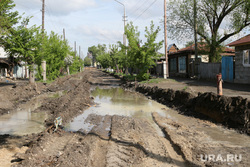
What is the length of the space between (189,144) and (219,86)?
4.40 meters

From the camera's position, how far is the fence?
66.6 ft

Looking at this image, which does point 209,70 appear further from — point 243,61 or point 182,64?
point 182,64

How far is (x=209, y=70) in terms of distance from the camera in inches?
838

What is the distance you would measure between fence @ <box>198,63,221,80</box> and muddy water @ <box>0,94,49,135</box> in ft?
49.8

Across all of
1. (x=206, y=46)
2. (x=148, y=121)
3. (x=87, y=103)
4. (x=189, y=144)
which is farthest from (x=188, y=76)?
(x=189, y=144)

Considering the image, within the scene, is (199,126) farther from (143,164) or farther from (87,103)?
(87,103)

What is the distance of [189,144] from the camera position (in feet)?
20.0

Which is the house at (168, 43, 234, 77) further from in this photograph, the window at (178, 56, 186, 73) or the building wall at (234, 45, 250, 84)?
the building wall at (234, 45, 250, 84)

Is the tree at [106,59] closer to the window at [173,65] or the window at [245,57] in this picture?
the window at [173,65]

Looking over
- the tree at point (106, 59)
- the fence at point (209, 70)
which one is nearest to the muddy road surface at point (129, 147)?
the fence at point (209, 70)

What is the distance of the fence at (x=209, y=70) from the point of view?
20312 millimetres

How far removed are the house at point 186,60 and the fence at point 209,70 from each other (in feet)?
5.87

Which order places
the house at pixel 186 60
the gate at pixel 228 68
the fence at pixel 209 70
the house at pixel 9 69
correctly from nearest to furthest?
the gate at pixel 228 68, the fence at pixel 209 70, the house at pixel 186 60, the house at pixel 9 69

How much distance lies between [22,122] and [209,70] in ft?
55.8
